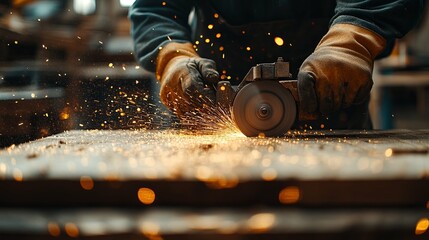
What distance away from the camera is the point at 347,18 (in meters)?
1.80

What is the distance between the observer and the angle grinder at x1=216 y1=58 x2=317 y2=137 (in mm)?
1558

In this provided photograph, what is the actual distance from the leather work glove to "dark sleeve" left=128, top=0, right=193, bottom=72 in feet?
0.27

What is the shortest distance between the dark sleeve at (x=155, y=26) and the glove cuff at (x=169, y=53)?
4 centimetres

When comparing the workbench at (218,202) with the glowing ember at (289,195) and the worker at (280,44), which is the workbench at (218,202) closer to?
the glowing ember at (289,195)

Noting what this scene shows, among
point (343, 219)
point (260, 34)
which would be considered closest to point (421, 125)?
point (260, 34)

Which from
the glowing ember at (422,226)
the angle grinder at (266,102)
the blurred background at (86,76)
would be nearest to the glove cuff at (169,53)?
the blurred background at (86,76)

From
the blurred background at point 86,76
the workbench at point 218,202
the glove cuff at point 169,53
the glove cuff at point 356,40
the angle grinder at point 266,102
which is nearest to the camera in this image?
the workbench at point 218,202

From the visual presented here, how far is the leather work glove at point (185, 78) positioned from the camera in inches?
69.4

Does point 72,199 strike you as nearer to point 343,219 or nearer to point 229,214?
point 229,214

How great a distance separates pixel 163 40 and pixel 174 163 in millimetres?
1320

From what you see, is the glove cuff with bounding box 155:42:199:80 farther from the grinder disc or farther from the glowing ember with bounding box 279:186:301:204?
the glowing ember with bounding box 279:186:301:204

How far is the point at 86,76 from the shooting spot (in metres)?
4.44

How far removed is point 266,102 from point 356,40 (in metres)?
0.47

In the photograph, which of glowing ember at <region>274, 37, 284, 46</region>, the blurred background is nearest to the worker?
glowing ember at <region>274, 37, 284, 46</region>
